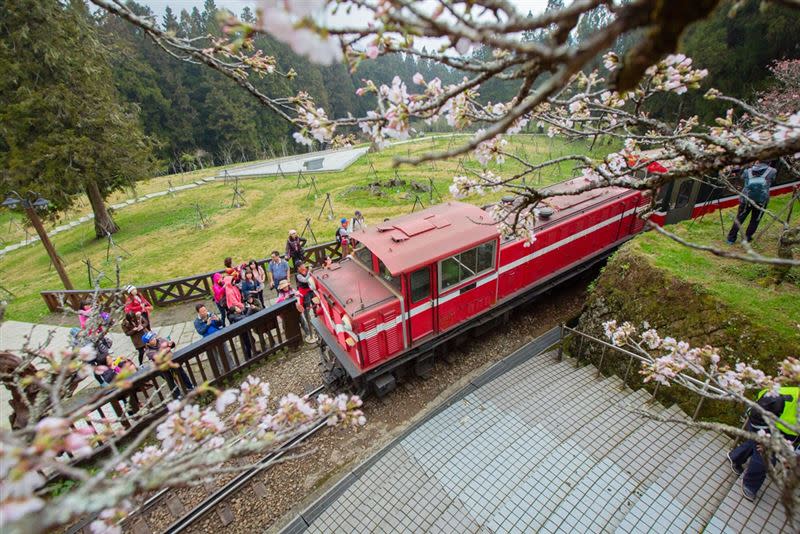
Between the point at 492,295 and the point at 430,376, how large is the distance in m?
2.15

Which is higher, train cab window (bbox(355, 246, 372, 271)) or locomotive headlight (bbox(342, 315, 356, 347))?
train cab window (bbox(355, 246, 372, 271))

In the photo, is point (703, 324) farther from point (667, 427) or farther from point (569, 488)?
point (569, 488)

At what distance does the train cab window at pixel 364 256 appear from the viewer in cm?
728

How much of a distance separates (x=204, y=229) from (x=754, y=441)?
2190cm

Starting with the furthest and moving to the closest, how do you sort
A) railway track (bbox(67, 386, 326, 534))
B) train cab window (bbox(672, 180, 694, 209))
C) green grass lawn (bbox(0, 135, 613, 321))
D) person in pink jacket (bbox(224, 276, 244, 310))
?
green grass lawn (bbox(0, 135, 613, 321)) → train cab window (bbox(672, 180, 694, 209)) → person in pink jacket (bbox(224, 276, 244, 310)) → railway track (bbox(67, 386, 326, 534))

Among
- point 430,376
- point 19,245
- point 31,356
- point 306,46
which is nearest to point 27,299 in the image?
point 19,245

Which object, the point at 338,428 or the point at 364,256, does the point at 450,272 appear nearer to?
the point at 364,256

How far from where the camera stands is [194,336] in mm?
10250

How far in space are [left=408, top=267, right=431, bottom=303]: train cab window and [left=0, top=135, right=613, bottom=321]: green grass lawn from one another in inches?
Answer: 427

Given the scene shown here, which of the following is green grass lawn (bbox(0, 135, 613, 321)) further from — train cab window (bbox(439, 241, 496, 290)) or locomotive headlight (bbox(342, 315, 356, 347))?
locomotive headlight (bbox(342, 315, 356, 347))

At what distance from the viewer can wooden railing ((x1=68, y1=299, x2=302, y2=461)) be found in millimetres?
6621

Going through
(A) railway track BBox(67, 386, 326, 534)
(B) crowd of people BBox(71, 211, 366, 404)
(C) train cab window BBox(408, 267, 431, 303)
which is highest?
(C) train cab window BBox(408, 267, 431, 303)

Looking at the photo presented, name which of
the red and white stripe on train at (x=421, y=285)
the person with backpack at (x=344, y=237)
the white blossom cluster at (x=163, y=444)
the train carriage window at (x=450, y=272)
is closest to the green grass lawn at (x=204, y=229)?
the person with backpack at (x=344, y=237)

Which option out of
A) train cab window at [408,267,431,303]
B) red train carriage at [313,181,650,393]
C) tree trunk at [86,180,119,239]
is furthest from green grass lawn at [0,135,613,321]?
train cab window at [408,267,431,303]
